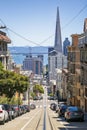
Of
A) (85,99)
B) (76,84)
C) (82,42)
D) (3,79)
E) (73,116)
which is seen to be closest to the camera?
(73,116)

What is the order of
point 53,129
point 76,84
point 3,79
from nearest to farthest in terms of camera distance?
point 53,129 → point 3,79 → point 76,84

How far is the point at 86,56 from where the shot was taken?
7212 cm

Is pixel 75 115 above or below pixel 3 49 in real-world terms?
below

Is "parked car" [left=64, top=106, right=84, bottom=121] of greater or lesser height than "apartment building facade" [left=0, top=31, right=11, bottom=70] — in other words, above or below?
below

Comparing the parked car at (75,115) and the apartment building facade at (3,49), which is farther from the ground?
the apartment building facade at (3,49)

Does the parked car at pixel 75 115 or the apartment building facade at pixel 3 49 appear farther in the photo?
the apartment building facade at pixel 3 49

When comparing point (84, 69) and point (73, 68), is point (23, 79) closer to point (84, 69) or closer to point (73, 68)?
point (84, 69)

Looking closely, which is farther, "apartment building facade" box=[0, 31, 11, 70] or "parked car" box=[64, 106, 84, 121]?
"apartment building facade" box=[0, 31, 11, 70]

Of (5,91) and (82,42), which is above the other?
(82,42)

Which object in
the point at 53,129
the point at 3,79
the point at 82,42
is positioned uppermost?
the point at 82,42

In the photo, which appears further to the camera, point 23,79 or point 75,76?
point 75,76

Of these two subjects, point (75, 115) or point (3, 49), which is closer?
point (75, 115)

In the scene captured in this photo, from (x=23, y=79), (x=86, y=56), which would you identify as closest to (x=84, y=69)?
(x=86, y=56)

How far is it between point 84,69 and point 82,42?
532 centimetres
